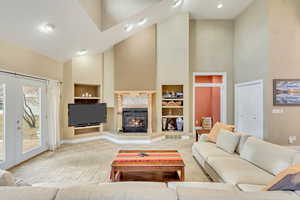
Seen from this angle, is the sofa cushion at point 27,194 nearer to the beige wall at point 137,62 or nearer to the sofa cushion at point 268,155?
the sofa cushion at point 268,155

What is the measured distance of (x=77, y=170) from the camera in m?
3.67

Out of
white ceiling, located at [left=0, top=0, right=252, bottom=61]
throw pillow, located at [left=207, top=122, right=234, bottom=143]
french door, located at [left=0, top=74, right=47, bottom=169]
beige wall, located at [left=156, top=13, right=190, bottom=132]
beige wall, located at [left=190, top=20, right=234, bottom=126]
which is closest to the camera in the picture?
white ceiling, located at [left=0, top=0, right=252, bottom=61]

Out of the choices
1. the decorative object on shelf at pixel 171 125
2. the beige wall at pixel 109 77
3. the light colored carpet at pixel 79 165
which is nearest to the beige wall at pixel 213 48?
the decorative object on shelf at pixel 171 125

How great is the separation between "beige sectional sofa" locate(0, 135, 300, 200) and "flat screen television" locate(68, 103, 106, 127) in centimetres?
348

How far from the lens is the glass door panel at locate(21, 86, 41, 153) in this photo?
4.30 meters

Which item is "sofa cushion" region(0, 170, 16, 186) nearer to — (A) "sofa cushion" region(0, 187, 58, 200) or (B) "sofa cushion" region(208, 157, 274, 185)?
(A) "sofa cushion" region(0, 187, 58, 200)

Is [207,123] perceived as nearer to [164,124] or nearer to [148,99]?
[164,124]

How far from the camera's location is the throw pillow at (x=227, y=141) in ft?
11.1

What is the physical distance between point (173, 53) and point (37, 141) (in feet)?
16.5

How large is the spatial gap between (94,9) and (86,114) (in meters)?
3.14

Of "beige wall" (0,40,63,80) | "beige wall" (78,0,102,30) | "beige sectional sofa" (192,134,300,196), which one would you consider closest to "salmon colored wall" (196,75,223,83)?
"beige sectional sofa" (192,134,300,196)

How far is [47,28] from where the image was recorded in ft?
12.2

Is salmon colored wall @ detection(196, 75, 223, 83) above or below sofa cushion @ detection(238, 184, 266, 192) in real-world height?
above

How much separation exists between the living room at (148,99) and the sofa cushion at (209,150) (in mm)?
39
